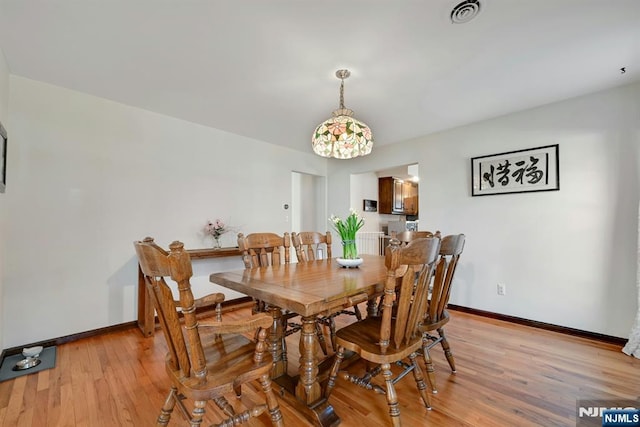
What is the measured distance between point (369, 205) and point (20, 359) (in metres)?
4.97

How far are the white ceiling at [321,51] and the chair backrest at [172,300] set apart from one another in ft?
4.93

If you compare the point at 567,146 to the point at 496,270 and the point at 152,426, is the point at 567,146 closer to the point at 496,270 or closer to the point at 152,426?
the point at 496,270

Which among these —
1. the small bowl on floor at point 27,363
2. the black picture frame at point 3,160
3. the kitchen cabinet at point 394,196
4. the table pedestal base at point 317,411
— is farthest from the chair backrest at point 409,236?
the black picture frame at point 3,160

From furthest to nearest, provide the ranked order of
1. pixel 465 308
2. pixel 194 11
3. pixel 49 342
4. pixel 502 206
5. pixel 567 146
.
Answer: pixel 465 308
pixel 502 206
pixel 567 146
pixel 49 342
pixel 194 11

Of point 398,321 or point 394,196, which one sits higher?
point 394,196

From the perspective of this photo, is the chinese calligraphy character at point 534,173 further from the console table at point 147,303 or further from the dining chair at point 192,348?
the console table at point 147,303

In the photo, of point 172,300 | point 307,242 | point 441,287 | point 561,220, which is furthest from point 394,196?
point 172,300

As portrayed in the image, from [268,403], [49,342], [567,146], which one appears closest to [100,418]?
[268,403]

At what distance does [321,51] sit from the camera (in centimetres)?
202

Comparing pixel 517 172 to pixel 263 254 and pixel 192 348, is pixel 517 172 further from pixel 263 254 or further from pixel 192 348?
pixel 192 348

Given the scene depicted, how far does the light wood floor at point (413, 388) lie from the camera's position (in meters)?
1.54

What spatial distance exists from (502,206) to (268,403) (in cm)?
324

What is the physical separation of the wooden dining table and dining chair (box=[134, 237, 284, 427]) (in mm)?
203

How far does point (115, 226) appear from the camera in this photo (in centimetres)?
284
